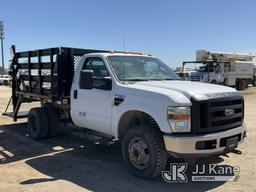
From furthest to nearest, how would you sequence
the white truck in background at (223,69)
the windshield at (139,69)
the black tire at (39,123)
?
the white truck in background at (223,69) → the black tire at (39,123) → the windshield at (139,69)

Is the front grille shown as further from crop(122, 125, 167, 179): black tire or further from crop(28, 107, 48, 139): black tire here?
crop(28, 107, 48, 139): black tire

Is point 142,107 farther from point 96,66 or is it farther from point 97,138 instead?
point 96,66

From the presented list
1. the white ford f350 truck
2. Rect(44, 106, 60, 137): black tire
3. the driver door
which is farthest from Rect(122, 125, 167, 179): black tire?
Rect(44, 106, 60, 137): black tire

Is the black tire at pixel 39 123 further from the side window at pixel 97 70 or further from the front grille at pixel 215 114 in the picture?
the front grille at pixel 215 114

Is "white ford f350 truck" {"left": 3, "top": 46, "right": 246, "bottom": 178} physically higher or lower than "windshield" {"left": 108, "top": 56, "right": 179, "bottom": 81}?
lower

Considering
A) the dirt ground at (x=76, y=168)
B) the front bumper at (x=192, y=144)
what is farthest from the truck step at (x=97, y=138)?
the front bumper at (x=192, y=144)

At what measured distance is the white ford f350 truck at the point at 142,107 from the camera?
5.41 metres

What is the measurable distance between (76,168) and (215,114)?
274 centimetres

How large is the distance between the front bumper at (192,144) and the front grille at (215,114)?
0.36 ft

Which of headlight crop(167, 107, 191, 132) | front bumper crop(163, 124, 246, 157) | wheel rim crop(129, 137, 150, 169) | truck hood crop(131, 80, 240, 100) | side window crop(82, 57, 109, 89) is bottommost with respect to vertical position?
wheel rim crop(129, 137, 150, 169)

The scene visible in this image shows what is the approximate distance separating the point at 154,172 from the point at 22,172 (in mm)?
2419

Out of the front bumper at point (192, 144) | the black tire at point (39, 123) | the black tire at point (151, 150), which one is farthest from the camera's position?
the black tire at point (39, 123)

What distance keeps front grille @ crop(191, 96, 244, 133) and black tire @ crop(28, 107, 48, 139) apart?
15.2 ft

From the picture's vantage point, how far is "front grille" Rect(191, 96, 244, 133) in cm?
538
